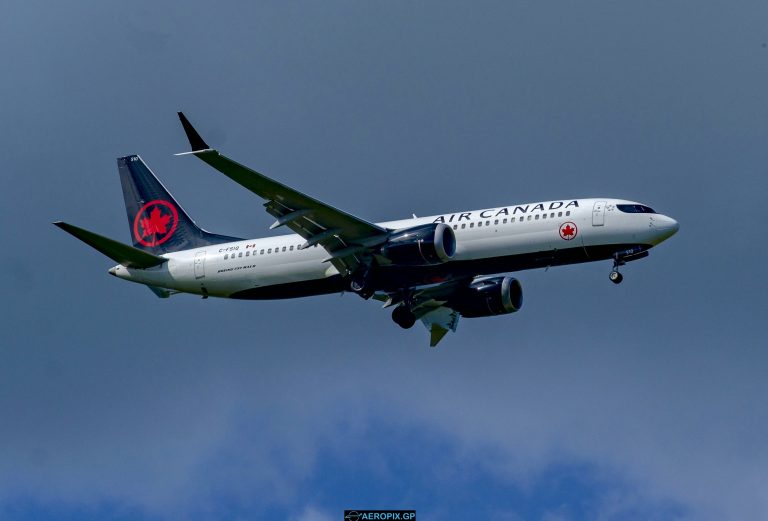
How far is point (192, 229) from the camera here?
80.6m

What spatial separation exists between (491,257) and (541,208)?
3.36m

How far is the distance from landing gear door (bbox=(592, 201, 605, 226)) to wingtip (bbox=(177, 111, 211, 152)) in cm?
1846

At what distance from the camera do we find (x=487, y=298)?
77312mm

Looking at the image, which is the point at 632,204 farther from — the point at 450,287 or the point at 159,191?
the point at 159,191

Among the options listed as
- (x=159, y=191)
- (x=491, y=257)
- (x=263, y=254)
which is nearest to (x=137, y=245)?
(x=159, y=191)

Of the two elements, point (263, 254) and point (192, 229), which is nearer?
point (263, 254)

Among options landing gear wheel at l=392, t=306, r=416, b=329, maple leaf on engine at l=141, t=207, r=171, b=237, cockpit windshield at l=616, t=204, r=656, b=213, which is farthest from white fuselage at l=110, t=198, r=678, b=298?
maple leaf on engine at l=141, t=207, r=171, b=237

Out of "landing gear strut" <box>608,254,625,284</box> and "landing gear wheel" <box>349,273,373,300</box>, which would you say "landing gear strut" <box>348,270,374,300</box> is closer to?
"landing gear wheel" <box>349,273,373,300</box>

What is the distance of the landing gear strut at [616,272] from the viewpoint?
69.9 meters

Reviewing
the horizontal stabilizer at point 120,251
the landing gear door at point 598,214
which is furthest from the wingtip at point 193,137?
the landing gear door at point 598,214

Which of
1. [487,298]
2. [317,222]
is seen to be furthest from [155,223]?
[487,298]

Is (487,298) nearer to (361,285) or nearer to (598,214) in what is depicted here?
(361,285)

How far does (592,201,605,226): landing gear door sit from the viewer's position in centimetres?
6950

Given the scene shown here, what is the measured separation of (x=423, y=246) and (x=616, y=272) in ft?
30.5
